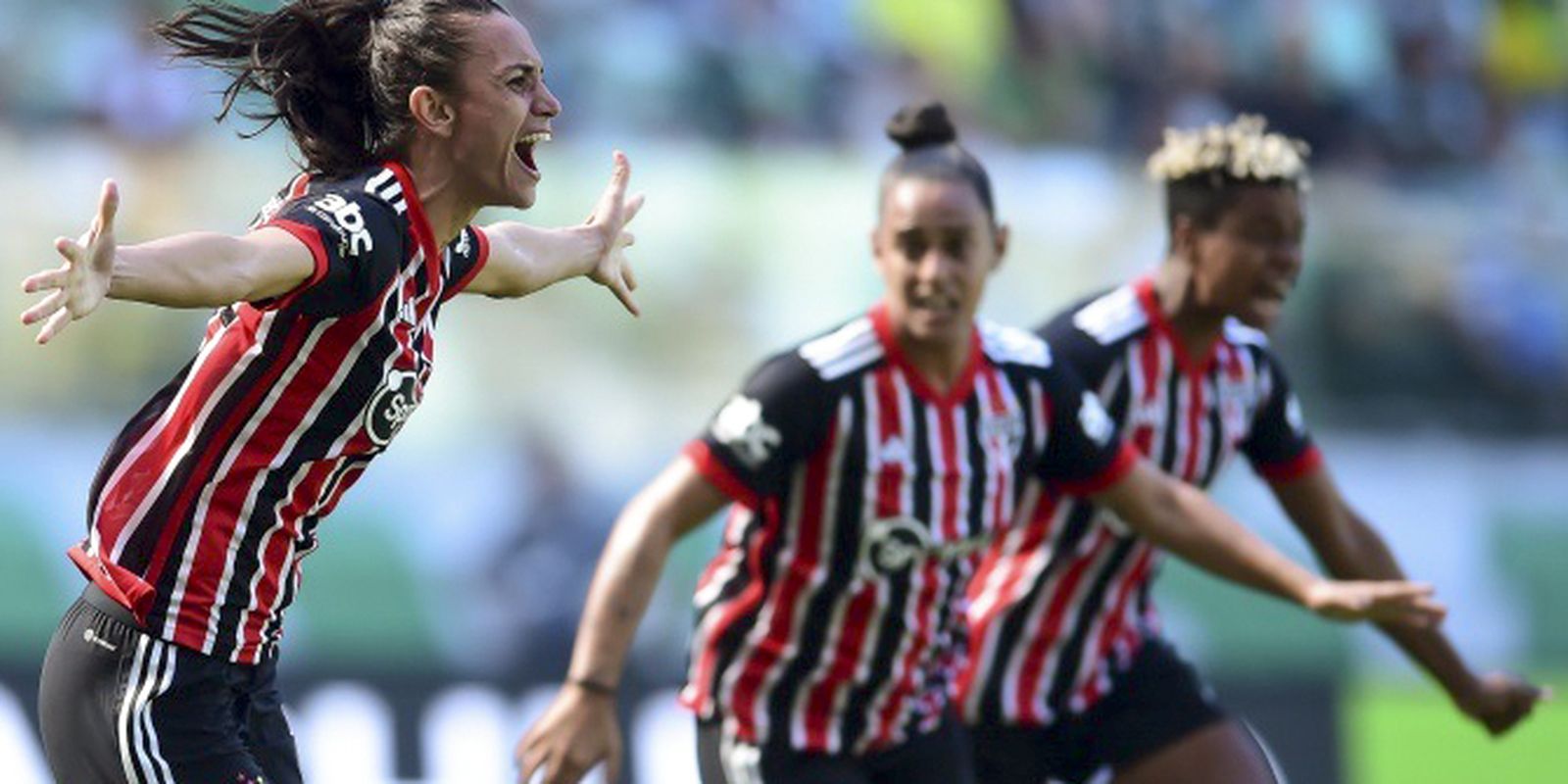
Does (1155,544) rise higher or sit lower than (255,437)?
lower

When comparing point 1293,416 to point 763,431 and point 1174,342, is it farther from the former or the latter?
point 763,431

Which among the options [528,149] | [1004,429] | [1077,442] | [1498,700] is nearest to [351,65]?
[528,149]

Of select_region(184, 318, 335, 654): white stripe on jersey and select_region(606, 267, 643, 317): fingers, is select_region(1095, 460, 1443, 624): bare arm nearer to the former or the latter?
select_region(606, 267, 643, 317): fingers

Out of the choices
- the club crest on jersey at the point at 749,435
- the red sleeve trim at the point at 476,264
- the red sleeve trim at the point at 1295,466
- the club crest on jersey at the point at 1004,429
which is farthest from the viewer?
the red sleeve trim at the point at 1295,466

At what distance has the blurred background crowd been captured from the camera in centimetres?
960

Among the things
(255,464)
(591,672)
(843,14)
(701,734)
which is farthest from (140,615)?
(843,14)

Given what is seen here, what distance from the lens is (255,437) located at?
420 cm

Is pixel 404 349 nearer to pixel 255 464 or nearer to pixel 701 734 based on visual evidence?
pixel 255 464

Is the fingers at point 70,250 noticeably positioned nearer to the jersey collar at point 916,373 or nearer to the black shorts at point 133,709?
the black shorts at point 133,709

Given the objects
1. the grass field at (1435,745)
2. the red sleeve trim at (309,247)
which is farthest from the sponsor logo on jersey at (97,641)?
the grass field at (1435,745)

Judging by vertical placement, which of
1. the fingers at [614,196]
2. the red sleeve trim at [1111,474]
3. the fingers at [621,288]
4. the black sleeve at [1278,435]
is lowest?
the black sleeve at [1278,435]

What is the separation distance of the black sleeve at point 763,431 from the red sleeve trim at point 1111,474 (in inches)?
27.0

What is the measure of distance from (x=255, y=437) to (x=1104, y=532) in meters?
2.46

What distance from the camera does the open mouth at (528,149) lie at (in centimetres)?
455
